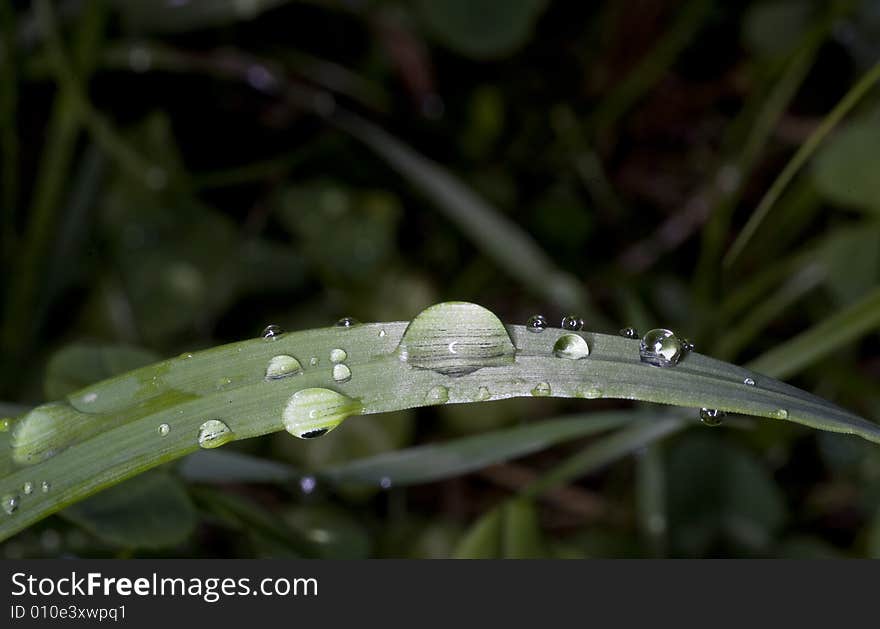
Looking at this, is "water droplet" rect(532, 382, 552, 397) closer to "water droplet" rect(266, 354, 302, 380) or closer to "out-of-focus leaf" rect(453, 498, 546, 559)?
"water droplet" rect(266, 354, 302, 380)

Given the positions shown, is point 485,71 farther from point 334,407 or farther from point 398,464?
point 334,407

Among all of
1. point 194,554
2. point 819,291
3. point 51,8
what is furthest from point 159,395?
point 819,291

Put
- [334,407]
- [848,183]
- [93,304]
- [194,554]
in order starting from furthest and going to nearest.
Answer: [93,304], [848,183], [194,554], [334,407]

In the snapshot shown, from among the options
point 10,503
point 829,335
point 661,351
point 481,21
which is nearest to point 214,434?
point 10,503

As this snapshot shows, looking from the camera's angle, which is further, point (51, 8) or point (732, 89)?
point (732, 89)

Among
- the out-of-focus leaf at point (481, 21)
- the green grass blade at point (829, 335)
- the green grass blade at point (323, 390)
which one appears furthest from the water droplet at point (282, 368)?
the out-of-focus leaf at point (481, 21)

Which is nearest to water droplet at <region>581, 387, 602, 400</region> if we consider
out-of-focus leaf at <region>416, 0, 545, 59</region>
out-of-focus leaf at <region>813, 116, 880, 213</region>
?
out-of-focus leaf at <region>813, 116, 880, 213</region>
